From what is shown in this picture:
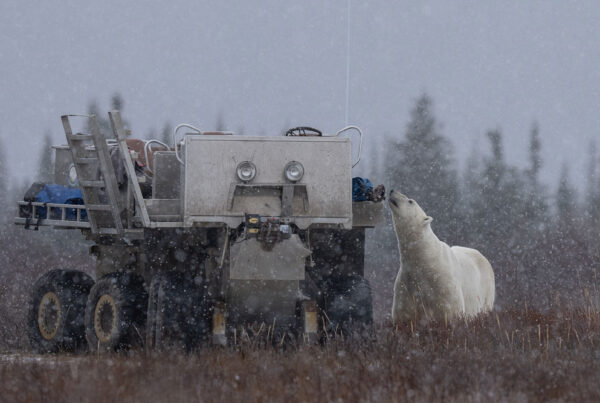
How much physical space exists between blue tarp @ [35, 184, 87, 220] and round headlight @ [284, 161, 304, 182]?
271cm

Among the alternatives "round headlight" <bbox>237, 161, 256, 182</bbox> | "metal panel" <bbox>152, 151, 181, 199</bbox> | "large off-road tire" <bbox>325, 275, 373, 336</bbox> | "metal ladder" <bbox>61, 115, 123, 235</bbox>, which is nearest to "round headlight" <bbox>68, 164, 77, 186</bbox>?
"metal ladder" <bbox>61, 115, 123, 235</bbox>

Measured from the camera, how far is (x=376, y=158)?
71438 mm

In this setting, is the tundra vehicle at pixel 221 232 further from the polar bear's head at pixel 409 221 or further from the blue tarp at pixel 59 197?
the polar bear's head at pixel 409 221

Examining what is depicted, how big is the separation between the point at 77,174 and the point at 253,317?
2411 mm

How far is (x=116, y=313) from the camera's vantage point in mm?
9305

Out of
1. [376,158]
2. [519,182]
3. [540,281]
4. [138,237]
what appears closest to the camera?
[138,237]

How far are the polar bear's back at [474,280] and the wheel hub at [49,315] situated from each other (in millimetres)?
4498

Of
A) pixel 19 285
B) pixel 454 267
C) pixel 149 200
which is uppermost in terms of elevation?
pixel 149 200

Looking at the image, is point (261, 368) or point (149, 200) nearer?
point (261, 368)

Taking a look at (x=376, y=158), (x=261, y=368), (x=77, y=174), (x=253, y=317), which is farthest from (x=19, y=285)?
(x=376, y=158)

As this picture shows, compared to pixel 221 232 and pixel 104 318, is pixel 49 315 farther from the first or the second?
pixel 221 232

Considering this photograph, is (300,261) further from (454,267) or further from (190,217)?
(454,267)

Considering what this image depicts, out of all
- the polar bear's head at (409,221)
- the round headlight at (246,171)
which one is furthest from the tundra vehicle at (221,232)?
the polar bear's head at (409,221)

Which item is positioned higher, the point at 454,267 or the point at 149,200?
the point at 149,200
